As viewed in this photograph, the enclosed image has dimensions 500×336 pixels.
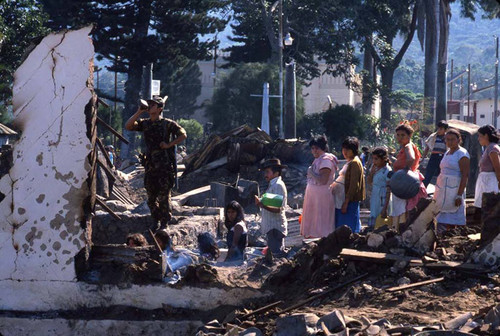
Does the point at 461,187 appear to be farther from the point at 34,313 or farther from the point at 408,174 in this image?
the point at 34,313

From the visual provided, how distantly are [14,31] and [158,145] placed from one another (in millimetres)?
25205

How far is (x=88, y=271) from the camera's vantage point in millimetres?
7445

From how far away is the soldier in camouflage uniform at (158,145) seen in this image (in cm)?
878

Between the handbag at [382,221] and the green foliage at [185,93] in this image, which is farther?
the green foliage at [185,93]

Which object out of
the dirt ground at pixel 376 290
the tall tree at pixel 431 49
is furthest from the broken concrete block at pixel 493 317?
the tall tree at pixel 431 49

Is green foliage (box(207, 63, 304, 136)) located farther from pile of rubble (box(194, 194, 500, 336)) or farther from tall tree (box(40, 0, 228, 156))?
pile of rubble (box(194, 194, 500, 336))

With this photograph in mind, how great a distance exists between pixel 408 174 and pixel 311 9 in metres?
37.8

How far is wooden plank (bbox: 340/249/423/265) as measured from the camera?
274 inches

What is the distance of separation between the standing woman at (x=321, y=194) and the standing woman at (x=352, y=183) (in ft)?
0.54

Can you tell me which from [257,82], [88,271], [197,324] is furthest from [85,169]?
[257,82]

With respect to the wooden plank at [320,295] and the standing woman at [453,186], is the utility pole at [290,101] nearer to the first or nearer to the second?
the standing woman at [453,186]

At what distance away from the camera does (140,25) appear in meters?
38.7

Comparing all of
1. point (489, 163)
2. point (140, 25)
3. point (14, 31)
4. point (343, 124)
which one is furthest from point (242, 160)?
point (140, 25)

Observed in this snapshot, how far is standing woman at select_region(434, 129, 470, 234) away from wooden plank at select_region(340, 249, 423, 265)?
183 cm
